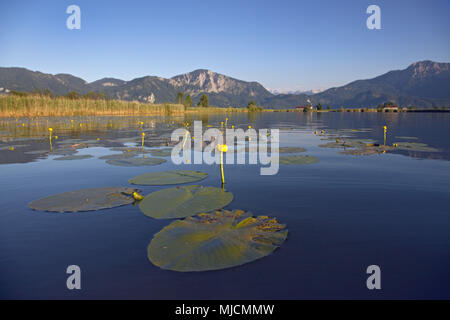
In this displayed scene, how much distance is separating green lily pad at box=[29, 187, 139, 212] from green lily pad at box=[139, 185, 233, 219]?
0.68m

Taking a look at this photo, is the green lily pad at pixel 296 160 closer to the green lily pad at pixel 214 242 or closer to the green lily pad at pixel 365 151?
the green lily pad at pixel 365 151

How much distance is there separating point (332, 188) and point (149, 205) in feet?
17.6

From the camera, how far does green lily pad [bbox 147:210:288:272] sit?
3.44 metres

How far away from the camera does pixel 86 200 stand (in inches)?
229

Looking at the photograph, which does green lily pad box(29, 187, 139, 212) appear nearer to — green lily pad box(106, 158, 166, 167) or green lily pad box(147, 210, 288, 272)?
green lily pad box(147, 210, 288, 272)

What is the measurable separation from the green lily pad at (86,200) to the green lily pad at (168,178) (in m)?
1.03

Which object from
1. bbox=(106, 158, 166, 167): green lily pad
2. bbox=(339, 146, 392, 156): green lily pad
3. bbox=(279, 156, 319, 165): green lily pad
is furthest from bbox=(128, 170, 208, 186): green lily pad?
bbox=(339, 146, 392, 156): green lily pad

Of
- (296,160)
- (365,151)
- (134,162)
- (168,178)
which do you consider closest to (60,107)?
(134,162)

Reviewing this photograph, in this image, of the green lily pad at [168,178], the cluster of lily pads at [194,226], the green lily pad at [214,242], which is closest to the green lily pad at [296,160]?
the green lily pad at [168,178]

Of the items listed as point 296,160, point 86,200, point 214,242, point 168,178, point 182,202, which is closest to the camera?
point 214,242

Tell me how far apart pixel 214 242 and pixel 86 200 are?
12.6 ft

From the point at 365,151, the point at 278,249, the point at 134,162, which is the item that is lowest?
the point at 278,249

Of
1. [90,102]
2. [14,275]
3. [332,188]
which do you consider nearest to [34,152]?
[14,275]

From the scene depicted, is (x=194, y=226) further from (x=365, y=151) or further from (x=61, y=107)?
(x=61, y=107)
